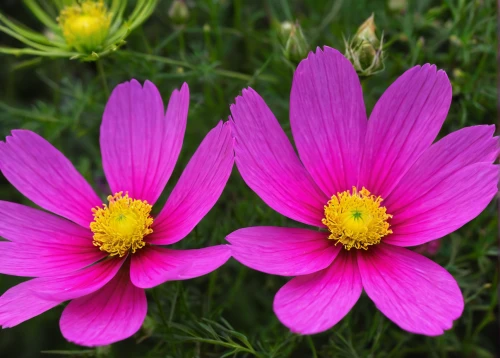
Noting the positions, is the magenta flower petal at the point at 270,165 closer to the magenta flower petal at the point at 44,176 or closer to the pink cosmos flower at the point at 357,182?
the pink cosmos flower at the point at 357,182

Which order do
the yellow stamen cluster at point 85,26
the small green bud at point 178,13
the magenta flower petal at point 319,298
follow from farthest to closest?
the small green bud at point 178,13 → the yellow stamen cluster at point 85,26 → the magenta flower petal at point 319,298

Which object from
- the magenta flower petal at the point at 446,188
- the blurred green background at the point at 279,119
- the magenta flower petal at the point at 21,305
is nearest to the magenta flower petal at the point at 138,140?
the blurred green background at the point at 279,119

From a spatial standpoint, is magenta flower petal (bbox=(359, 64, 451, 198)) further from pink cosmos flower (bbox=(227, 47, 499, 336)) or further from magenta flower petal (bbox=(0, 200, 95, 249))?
magenta flower petal (bbox=(0, 200, 95, 249))

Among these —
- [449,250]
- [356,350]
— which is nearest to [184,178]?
[356,350]

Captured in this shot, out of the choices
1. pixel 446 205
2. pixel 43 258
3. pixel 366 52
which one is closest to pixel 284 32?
pixel 366 52

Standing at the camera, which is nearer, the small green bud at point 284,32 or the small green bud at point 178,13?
the small green bud at point 284,32

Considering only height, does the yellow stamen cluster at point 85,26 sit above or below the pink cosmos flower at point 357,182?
above
